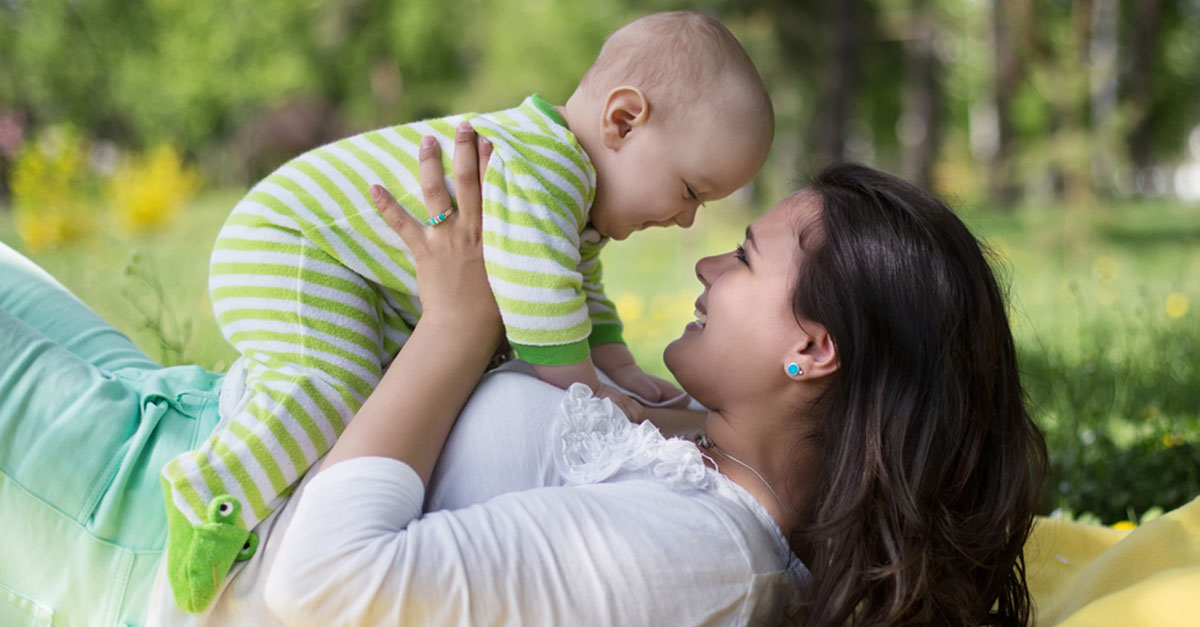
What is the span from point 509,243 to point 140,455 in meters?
0.73

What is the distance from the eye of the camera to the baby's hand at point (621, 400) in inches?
72.0

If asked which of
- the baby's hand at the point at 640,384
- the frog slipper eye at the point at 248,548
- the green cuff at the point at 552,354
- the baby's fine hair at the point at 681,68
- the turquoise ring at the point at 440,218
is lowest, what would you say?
the baby's hand at the point at 640,384

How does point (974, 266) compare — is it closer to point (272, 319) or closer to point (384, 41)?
point (272, 319)

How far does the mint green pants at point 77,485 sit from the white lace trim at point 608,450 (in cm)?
66

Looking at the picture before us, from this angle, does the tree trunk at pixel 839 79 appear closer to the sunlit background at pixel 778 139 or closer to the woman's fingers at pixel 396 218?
the sunlit background at pixel 778 139

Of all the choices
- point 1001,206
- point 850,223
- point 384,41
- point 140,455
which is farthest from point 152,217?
point 384,41

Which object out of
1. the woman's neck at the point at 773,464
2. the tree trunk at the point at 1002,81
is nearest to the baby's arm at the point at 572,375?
the woman's neck at the point at 773,464

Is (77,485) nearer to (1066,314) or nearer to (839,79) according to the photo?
(1066,314)

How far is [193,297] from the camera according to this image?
7.16 m

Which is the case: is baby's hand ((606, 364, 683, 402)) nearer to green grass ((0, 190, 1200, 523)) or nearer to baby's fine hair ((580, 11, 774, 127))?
baby's fine hair ((580, 11, 774, 127))

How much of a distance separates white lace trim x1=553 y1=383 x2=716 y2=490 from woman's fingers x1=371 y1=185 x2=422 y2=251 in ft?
1.29

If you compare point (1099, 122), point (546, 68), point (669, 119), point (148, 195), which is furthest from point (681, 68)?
point (546, 68)

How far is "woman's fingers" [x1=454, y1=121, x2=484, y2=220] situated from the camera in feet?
5.74

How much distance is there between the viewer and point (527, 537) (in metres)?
1.44
